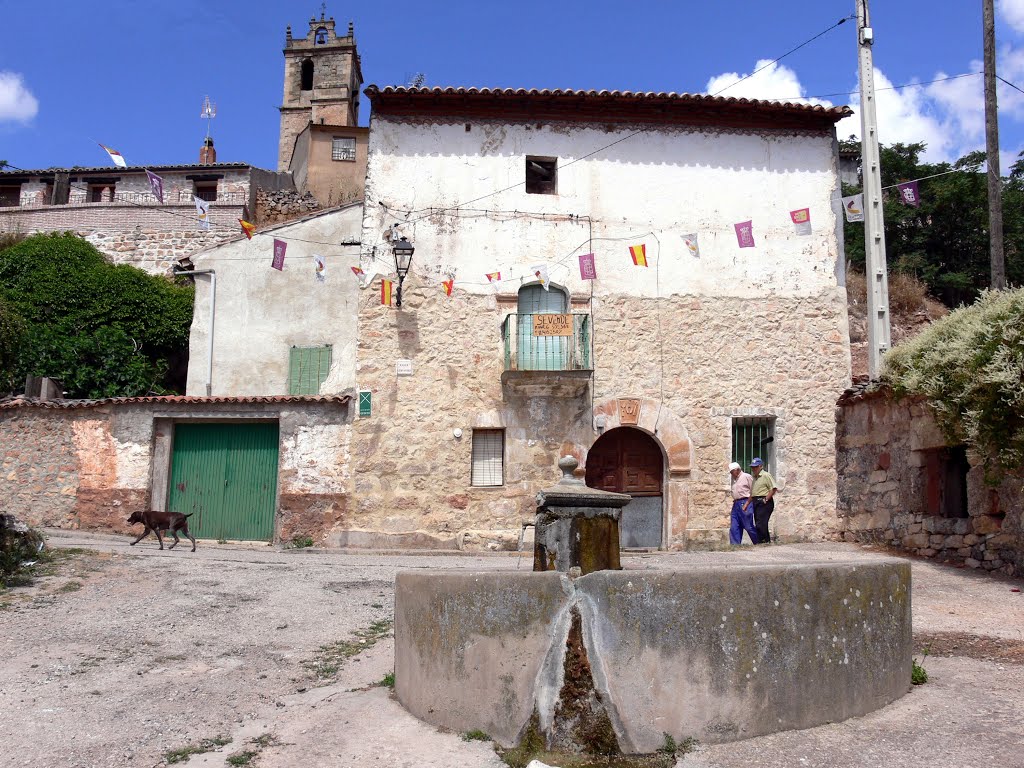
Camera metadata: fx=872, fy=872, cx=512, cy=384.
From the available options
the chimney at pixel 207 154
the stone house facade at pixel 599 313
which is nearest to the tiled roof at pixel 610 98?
the stone house facade at pixel 599 313

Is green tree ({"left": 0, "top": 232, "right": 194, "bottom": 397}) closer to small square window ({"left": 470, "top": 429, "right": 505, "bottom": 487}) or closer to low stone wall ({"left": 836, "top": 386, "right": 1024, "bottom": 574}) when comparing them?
small square window ({"left": 470, "top": 429, "right": 505, "bottom": 487})

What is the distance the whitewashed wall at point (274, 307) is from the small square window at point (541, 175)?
4182 mm

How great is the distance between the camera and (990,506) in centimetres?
977

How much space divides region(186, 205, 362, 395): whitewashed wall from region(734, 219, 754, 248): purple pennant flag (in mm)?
7579

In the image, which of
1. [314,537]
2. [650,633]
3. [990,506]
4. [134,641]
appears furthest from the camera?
[314,537]

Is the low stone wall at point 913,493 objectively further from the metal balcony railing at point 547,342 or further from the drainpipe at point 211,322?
the drainpipe at point 211,322

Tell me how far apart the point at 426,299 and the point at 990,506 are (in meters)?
8.94

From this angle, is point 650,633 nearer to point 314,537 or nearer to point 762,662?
point 762,662

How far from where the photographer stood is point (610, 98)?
15.0 metres

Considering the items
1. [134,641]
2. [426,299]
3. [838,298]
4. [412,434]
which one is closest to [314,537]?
[412,434]

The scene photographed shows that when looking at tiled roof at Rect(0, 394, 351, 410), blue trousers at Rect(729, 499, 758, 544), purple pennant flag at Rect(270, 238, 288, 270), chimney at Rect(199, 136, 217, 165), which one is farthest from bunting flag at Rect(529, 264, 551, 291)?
chimney at Rect(199, 136, 217, 165)

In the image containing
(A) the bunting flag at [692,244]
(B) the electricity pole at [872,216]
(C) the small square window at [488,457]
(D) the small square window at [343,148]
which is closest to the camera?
(B) the electricity pole at [872,216]

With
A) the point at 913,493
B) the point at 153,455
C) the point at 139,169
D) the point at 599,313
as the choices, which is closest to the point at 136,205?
the point at 139,169

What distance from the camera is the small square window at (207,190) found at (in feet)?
96.7
